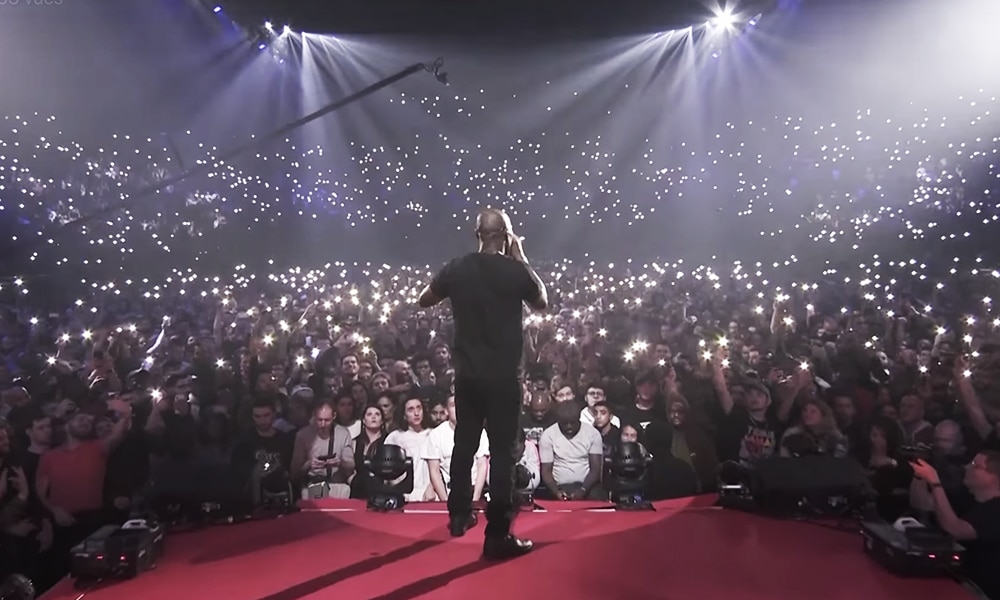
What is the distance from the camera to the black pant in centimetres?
251

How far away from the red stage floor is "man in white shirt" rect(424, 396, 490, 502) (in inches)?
21.4

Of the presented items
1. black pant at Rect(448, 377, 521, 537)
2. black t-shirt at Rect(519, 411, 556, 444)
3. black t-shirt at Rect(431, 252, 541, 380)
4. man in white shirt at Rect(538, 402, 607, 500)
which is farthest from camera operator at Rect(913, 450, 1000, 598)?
black t-shirt at Rect(519, 411, 556, 444)

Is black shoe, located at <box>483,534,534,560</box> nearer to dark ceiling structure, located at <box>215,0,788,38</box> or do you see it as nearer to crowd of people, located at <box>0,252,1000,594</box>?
crowd of people, located at <box>0,252,1000,594</box>

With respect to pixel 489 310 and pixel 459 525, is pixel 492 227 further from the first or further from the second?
pixel 459 525

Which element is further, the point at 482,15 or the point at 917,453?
the point at 482,15

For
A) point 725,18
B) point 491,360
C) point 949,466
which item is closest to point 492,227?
point 491,360

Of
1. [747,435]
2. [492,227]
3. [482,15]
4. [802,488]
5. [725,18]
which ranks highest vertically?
[725,18]

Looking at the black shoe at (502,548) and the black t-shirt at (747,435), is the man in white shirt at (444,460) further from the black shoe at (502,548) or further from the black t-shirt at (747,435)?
the black t-shirt at (747,435)

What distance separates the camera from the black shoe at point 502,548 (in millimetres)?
2502

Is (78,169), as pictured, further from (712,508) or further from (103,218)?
(712,508)

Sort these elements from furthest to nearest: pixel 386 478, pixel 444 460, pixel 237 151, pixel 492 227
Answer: pixel 237 151 < pixel 444 460 < pixel 386 478 < pixel 492 227

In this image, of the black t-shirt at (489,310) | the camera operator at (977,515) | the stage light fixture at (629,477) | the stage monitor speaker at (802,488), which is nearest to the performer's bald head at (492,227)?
the black t-shirt at (489,310)

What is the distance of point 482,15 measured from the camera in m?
7.66

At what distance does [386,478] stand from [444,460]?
669mm
